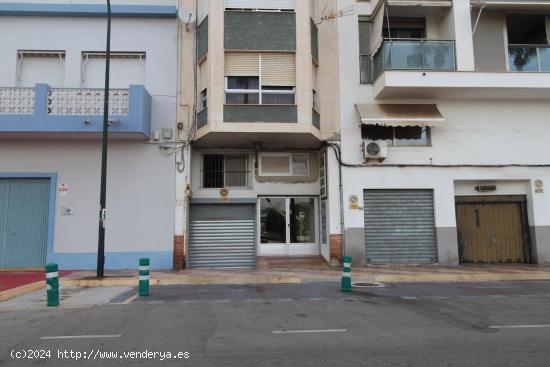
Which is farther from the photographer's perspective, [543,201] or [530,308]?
[543,201]

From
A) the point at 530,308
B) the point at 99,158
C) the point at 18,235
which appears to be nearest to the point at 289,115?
the point at 99,158

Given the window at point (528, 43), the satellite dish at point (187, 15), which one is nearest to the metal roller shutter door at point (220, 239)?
the satellite dish at point (187, 15)

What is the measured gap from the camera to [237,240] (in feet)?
50.4

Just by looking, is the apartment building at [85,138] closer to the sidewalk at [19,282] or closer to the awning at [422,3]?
the sidewalk at [19,282]

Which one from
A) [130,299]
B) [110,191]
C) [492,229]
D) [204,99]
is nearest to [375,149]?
[492,229]

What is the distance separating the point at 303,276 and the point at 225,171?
5102mm

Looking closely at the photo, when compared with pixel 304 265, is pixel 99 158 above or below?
above

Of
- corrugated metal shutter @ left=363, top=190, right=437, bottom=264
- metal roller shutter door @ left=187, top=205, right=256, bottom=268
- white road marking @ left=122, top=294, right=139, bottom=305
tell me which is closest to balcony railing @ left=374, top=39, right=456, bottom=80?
corrugated metal shutter @ left=363, top=190, right=437, bottom=264

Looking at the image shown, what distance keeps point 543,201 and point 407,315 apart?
10.4 m

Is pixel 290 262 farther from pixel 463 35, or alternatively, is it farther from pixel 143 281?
pixel 463 35

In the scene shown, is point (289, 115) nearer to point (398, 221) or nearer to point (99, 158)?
point (398, 221)

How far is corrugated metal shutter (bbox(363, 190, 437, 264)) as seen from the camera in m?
14.9

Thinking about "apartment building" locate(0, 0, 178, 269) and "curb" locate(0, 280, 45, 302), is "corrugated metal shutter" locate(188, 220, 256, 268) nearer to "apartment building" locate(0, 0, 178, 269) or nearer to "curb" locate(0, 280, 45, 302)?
"apartment building" locate(0, 0, 178, 269)

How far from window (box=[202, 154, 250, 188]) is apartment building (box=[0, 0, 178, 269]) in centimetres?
139
